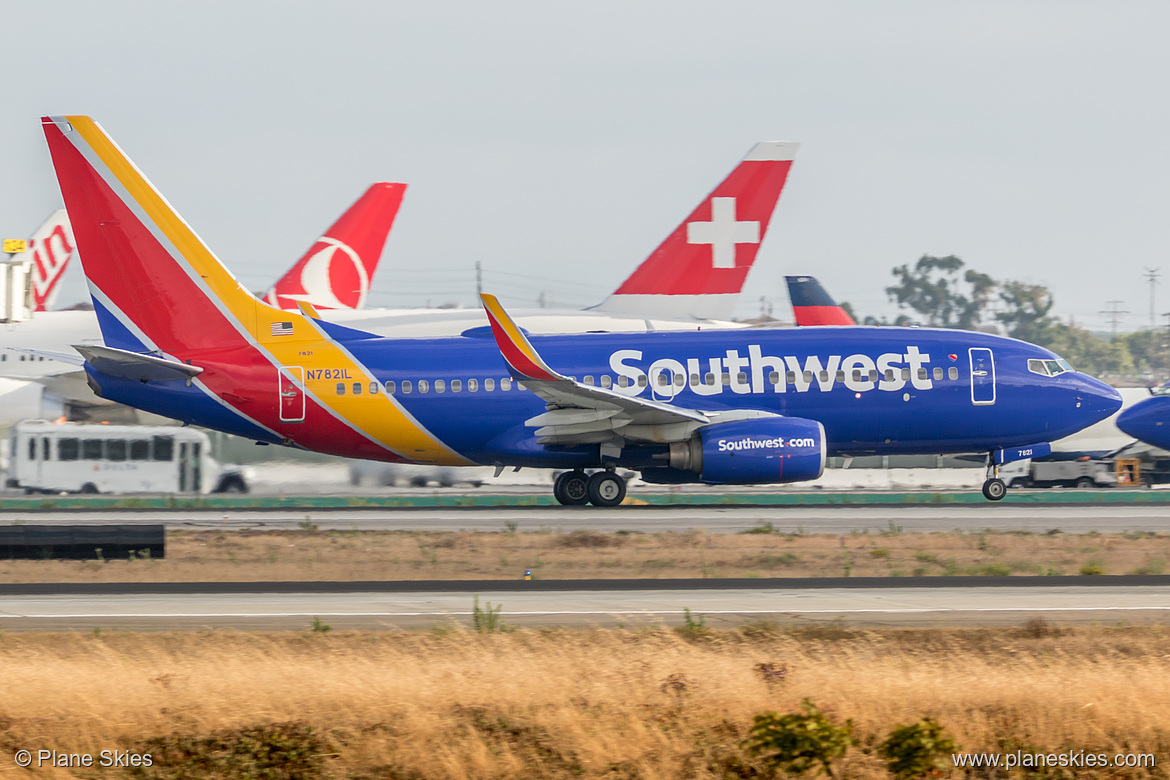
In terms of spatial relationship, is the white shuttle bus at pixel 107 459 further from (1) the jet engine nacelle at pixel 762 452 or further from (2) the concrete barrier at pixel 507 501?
(1) the jet engine nacelle at pixel 762 452

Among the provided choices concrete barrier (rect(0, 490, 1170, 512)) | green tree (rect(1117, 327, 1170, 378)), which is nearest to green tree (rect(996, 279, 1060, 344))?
green tree (rect(1117, 327, 1170, 378))

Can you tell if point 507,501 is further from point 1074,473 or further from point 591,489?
point 1074,473

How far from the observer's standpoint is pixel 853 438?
3123 centimetres

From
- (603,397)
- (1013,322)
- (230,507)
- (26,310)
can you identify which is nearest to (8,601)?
(26,310)

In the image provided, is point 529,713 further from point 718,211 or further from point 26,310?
point 718,211

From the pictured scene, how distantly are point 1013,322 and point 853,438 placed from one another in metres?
110

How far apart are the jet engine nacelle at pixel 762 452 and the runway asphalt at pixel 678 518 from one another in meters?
0.96

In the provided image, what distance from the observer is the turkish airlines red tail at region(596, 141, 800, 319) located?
1535 inches

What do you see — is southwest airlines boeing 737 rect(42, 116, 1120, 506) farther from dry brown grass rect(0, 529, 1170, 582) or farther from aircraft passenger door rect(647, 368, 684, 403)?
dry brown grass rect(0, 529, 1170, 582)

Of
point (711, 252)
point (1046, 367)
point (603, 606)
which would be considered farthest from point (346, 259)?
point (603, 606)

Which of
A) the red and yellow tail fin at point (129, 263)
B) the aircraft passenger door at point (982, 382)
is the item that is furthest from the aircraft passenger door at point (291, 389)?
the aircraft passenger door at point (982, 382)

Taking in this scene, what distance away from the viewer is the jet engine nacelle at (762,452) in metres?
29.2

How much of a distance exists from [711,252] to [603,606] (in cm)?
2320

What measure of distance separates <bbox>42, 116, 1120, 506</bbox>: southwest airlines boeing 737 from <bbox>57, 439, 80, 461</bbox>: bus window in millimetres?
14341
